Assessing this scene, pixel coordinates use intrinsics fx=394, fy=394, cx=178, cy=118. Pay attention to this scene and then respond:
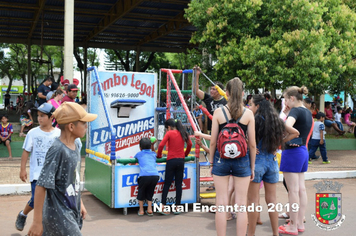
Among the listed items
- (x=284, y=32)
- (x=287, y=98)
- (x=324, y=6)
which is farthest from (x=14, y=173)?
(x=324, y=6)

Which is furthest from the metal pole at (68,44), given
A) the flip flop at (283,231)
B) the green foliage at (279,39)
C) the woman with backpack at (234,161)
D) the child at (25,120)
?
the woman with backpack at (234,161)

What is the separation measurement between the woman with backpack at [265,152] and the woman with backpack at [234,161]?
41 cm

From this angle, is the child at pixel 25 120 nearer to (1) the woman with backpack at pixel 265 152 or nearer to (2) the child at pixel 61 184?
(1) the woman with backpack at pixel 265 152

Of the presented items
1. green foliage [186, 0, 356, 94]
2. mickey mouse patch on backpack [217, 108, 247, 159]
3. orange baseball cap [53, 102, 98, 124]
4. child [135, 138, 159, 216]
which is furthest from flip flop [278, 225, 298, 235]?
green foliage [186, 0, 356, 94]

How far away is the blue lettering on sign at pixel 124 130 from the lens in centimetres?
773

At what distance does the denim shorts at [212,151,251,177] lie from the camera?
171 inches

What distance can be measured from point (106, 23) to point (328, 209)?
20.8 meters

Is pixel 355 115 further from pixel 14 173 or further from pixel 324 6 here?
pixel 14 173

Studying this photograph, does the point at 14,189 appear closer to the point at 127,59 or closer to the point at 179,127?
the point at 179,127

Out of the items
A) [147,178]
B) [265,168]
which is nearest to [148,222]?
[147,178]

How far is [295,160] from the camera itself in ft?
17.4

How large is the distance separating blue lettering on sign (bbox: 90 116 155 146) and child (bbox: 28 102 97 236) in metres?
4.74

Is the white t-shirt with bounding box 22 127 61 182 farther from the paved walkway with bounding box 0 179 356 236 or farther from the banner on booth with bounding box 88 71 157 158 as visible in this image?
the banner on booth with bounding box 88 71 157 158

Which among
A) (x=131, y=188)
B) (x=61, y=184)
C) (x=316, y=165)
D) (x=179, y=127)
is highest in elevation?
(x=179, y=127)
